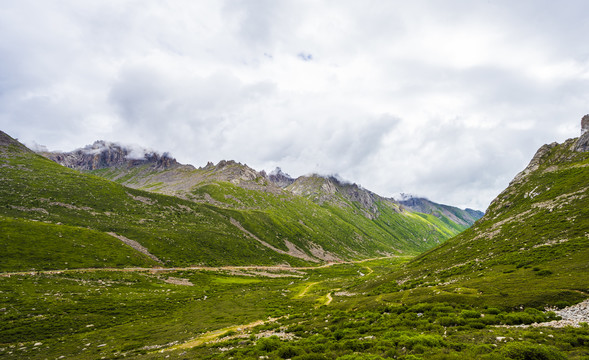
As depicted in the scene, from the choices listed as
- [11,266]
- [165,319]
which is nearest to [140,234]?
[11,266]

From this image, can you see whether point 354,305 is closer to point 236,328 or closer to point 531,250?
point 236,328

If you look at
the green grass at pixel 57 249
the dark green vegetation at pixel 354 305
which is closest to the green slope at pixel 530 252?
the dark green vegetation at pixel 354 305

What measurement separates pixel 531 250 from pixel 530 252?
1.59m

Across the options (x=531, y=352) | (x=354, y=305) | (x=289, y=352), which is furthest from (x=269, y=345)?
(x=354, y=305)

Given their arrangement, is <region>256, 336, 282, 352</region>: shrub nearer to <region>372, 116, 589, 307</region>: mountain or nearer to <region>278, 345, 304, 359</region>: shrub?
<region>278, 345, 304, 359</region>: shrub

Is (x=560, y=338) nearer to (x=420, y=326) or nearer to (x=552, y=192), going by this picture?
(x=420, y=326)

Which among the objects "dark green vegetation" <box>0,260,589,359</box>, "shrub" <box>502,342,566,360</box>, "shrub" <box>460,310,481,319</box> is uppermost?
"shrub" <box>502,342,566,360</box>

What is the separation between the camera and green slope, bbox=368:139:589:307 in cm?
2717

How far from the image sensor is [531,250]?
45.6 metres

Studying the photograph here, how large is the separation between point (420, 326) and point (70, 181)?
22333cm

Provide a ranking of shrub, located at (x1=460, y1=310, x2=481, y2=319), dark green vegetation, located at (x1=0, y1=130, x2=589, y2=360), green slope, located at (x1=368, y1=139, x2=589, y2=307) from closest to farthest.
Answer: dark green vegetation, located at (x1=0, y1=130, x2=589, y2=360)
shrub, located at (x1=460, y1=310, x2=481, y2=319)
green slope, located at (x1=368, y1=139, x2=589, y2=307)

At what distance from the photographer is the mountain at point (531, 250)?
27.3 metres

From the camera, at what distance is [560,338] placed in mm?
15891

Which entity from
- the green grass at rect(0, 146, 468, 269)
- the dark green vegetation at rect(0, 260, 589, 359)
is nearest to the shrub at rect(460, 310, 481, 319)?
the dark green vegetation at rect(0, 260, 589, 359)
